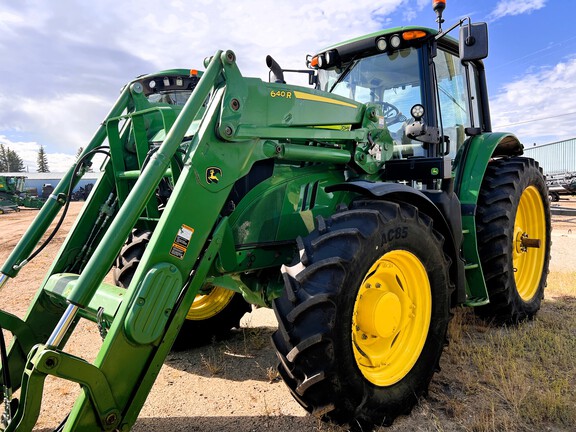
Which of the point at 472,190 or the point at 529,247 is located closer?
the point at 472,190

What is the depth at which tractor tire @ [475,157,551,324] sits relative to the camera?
3746 mm

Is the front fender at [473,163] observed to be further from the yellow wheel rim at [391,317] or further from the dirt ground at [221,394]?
the dirt ground at [221,394]

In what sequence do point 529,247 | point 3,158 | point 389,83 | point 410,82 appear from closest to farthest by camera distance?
point 410,82, point 389,83, point 529,247, point 3,158

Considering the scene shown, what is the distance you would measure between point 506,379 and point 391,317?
3.81ft

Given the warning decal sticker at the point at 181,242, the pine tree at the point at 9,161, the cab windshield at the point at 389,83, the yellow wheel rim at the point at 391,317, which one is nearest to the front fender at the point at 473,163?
the cab windshield at the point at 389,83

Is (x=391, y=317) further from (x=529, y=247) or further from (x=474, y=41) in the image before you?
(x=529, y=247)

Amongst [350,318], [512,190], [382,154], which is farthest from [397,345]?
[512,190]

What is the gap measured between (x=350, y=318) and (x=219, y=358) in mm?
1742

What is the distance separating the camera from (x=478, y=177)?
380 cm

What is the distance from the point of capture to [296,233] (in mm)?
2857

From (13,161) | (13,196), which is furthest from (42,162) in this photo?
(13,196)

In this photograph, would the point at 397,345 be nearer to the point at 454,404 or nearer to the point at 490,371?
the point at 454,404

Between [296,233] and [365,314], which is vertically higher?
[296,233]

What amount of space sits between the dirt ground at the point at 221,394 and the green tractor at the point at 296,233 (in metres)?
0.28
